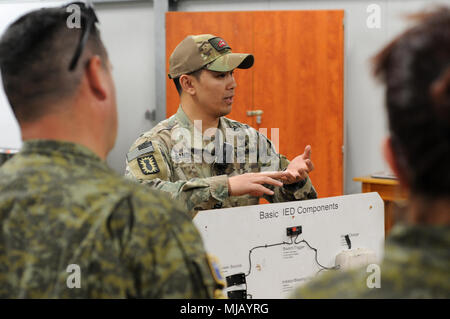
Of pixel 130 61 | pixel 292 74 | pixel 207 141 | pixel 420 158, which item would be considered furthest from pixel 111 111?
pixel 130 61

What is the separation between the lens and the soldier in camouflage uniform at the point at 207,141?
1.78 m

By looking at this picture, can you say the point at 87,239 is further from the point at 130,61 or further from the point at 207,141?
the point at 130,61

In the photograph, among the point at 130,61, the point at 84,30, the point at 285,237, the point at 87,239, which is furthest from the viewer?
the point at 130,61

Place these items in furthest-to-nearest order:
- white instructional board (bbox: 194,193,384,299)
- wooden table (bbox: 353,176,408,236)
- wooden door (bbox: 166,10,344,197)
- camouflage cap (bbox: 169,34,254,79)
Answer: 1. wooden door (bbox: 166,10,344,197)
2. wooden table (bbox: 353,176,408,236)
3. camouflage cap (bbox: 169,34,254,79)
4. white instructional board (bbox: 194,193,384,299)

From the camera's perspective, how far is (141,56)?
423 centimetres

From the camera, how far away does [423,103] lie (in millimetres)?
486

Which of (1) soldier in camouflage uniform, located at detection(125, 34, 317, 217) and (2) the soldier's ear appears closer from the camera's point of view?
(1) soldier in camouflage uniform, located at detection(125, 34, 317, 217)

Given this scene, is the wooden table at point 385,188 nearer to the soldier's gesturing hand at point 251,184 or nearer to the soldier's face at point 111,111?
the soldier's gesturing hand at point 251,184

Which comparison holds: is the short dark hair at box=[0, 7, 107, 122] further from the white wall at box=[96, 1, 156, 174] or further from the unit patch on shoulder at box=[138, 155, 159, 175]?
the white wall at box=[96, 1, 156, 174]

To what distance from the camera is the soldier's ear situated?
6.47 ft

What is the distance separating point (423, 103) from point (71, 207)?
18.9 inches

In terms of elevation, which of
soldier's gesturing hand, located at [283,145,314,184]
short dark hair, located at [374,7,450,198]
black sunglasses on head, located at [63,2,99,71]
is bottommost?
soldier's gesturing hand, located at [283,145,314,184]

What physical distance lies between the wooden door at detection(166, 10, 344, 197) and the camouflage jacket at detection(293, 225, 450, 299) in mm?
3194

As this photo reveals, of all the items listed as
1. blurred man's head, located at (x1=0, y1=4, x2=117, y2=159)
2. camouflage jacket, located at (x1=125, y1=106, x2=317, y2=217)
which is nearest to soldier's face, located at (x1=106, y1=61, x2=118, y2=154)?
blurred man's head, located at (x1=0, y1=4, x2=117, y2=159)
